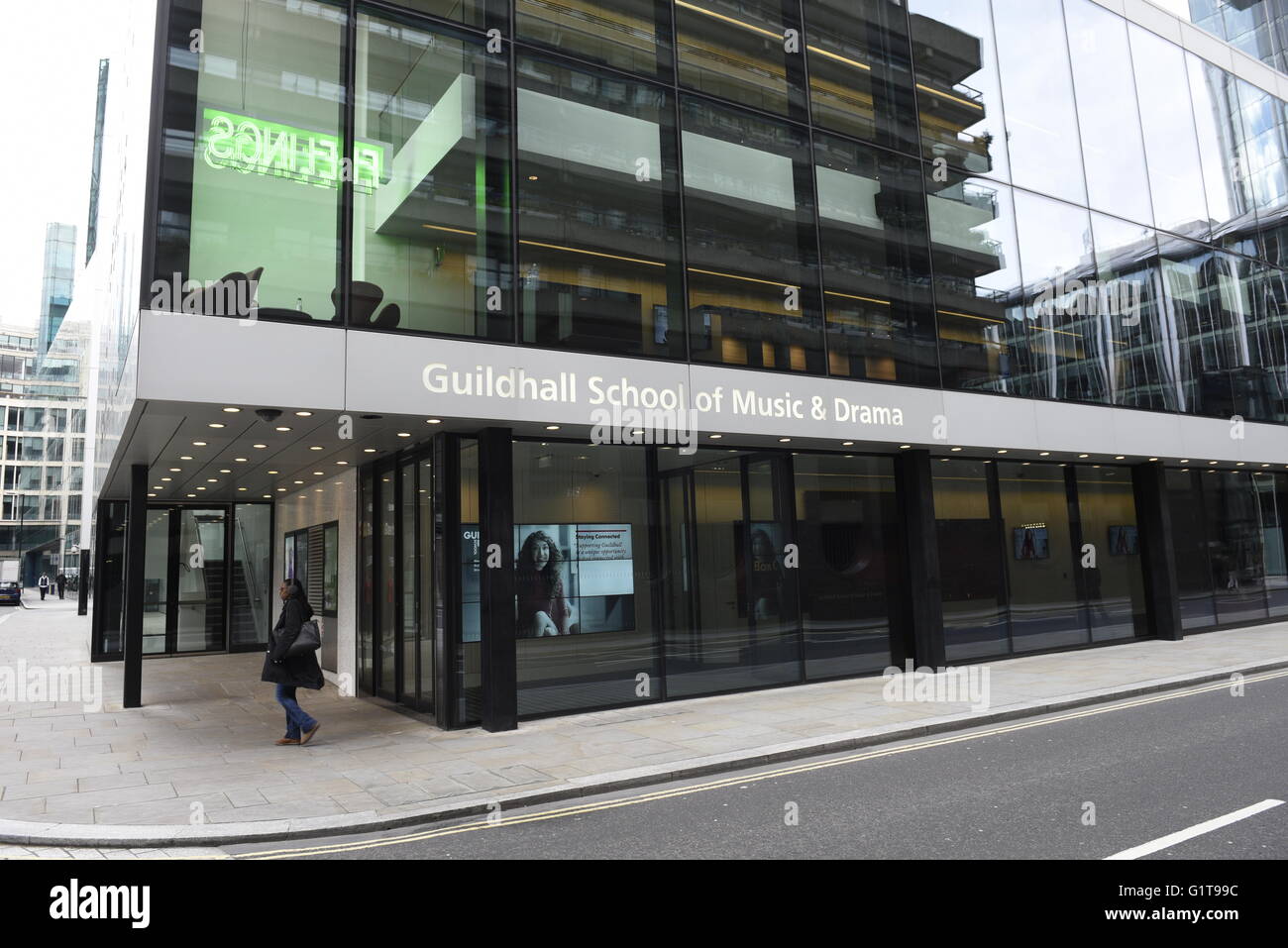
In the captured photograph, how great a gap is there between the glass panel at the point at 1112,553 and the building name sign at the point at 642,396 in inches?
273

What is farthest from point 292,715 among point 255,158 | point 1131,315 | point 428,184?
point 1131,315

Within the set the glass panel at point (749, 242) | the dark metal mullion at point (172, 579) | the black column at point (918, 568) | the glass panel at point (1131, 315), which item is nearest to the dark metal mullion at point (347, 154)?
the glass panel at point (749, 242)

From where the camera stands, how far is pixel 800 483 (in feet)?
45.0

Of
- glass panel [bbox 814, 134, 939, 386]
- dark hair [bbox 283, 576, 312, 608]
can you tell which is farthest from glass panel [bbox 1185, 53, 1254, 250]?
dark hair [bbox 283, 576, 312, 608]

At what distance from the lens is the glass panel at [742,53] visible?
42.7 feet

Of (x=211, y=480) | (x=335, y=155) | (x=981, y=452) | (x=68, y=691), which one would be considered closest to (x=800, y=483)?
(x=981, y=452)

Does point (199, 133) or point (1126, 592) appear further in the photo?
point (1126, 592)

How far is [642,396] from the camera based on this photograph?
11.3 meters

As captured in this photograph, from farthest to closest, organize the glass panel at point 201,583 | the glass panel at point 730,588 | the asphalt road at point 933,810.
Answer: the glass panel at point 201,583 → the glass panel at point 730,588 → the asphalt road at point 933,810

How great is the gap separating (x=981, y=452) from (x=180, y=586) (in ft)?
63.9

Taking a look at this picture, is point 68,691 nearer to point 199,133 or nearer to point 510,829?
point 199,133

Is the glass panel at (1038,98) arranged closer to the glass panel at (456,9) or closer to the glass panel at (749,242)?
the glass panel at (749,242)
